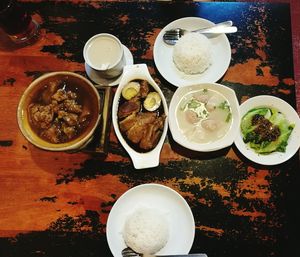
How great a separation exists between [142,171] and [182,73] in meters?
0.73

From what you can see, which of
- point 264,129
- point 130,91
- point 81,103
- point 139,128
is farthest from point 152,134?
point 264,129

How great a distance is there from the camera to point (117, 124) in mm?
2326

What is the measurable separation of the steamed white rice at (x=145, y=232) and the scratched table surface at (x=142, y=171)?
0.21 m

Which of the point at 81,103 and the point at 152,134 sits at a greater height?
the point at 81,103

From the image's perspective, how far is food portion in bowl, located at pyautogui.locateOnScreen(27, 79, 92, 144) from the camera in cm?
212

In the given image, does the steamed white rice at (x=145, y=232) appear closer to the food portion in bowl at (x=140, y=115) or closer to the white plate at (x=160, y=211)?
the white plate at (x=160, y=211)

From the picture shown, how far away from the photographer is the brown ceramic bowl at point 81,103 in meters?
2.04

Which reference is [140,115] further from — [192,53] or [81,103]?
[192,53]

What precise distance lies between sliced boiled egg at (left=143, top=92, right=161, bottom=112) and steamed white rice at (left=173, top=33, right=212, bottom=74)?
1.03 feet

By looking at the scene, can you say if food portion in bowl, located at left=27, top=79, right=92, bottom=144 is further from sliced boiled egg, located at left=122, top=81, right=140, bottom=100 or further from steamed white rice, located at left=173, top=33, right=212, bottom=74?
steamed white rice, located at left=173, top=33, right=212, bottom=74

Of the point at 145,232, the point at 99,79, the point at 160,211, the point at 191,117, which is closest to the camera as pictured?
the point at 145,232

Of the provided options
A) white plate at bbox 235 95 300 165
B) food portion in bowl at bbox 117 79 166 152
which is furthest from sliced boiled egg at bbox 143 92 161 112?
white plate at bbox 235 95 300 165

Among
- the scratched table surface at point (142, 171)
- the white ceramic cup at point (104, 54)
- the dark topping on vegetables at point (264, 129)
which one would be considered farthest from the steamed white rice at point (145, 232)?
the white ceramic cup at point (104, 54)

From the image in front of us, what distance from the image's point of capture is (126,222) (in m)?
2.23
